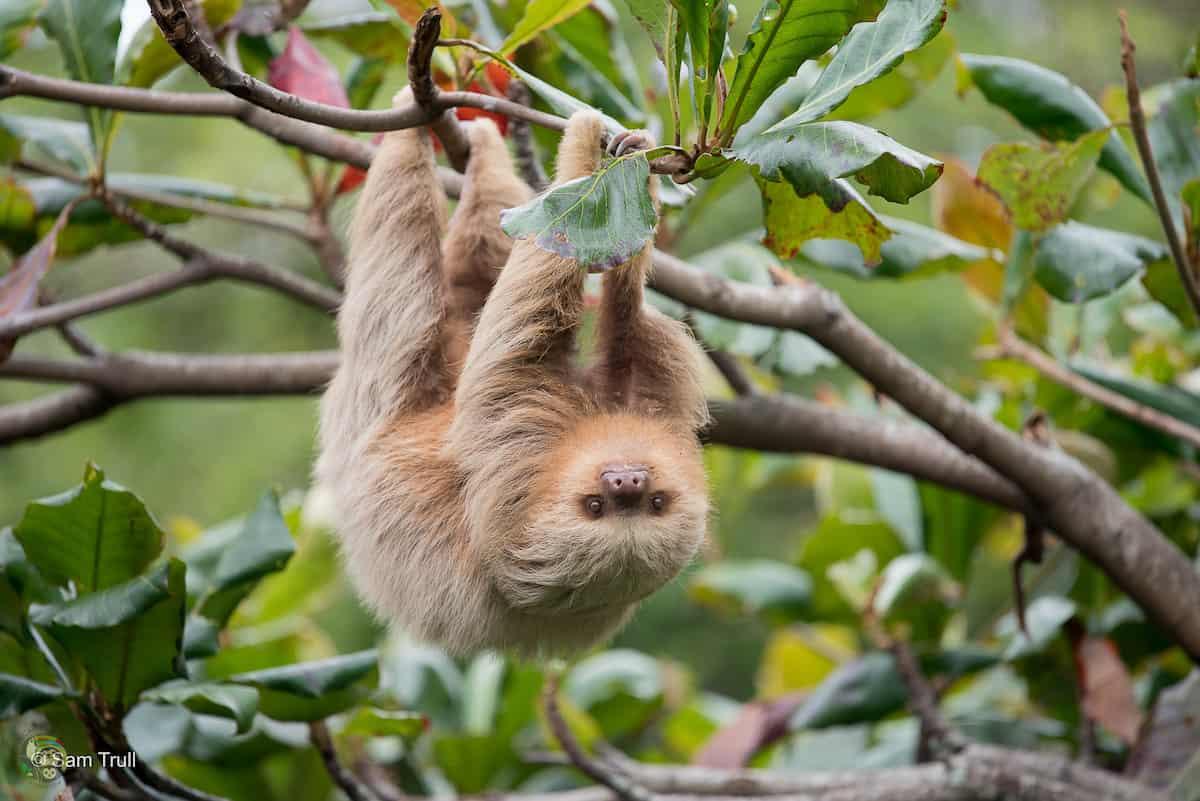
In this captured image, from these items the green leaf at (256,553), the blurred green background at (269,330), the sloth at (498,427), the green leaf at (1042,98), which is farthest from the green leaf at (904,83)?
the blurred green background at (269,330)

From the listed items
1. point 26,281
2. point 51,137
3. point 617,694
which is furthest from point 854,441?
point 51,137

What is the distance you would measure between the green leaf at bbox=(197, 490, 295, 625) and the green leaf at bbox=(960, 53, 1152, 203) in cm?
197

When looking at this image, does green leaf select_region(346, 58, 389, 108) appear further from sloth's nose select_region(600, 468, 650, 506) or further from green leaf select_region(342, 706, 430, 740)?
green leaf select_region(342, 706, 430, 740)

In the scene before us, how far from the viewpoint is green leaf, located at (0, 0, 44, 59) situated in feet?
9.23

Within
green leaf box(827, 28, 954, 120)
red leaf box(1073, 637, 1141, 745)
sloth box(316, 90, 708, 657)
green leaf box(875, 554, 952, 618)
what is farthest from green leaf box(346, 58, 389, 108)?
red leaf box(1073, 637, 1141, 745)

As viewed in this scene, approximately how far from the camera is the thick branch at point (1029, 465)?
2639mm

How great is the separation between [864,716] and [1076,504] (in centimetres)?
93

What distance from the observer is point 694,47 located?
6.07 ft

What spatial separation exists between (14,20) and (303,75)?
0.69 metres

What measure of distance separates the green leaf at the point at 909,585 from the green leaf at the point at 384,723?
150cm

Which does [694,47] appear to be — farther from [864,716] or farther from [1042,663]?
[1042,663]

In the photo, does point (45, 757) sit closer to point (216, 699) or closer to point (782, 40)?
point (216, 699)

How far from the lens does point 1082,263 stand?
2627 millimetres

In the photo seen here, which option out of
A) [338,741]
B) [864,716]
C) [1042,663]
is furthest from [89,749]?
[1042,663]
